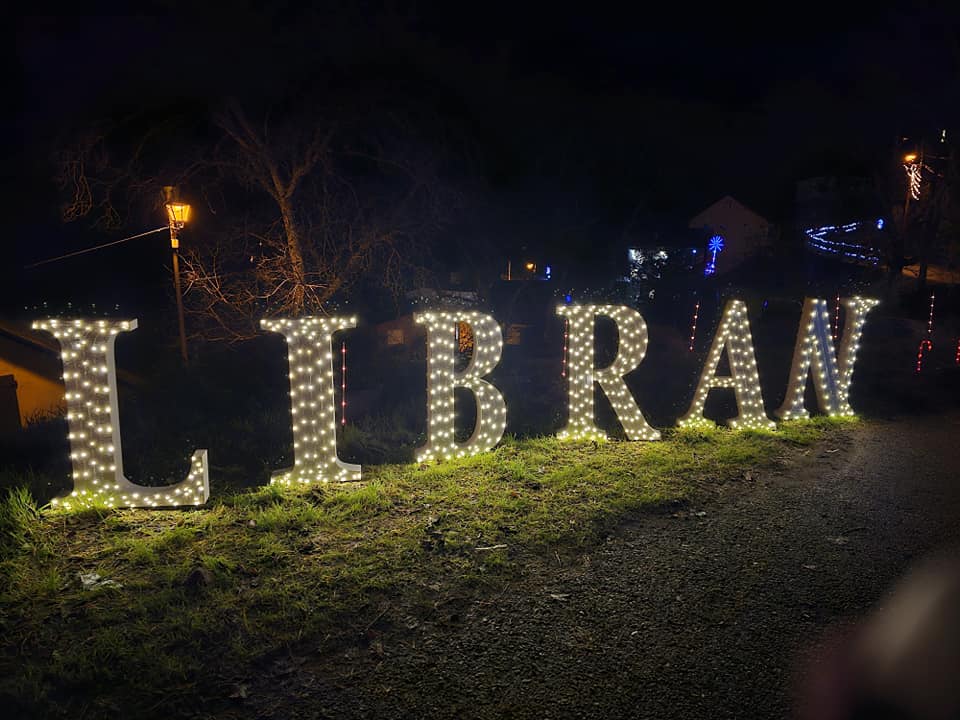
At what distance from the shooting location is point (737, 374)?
297 inches

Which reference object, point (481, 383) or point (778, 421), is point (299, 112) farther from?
point (778, 421)

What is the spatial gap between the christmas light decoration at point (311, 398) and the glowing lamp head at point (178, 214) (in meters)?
5.24

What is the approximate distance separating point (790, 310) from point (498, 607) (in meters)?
18.3

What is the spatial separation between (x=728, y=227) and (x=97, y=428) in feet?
132

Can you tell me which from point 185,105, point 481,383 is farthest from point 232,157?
point 481,383

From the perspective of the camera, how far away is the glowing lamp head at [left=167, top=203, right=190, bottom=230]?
368 inches

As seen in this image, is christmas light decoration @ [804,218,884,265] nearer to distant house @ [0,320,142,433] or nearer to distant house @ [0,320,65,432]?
distant house @ [0,320,142,433]

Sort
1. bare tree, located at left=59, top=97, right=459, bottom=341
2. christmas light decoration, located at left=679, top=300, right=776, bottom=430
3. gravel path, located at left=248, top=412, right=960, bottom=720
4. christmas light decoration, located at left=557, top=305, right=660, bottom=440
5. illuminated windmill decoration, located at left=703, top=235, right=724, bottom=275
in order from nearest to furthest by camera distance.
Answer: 1. gravel path, located at left=248, top=412, right=960, bottom=720
2. christmas light decoration, located at left=557, top=305, right=660, bottom=440
3. christmas light decoration, located at left=679, top=300, right=776, bottom=430
4. bare tree, located at left=59, top=97, right=459, bottom=341
5. illuminated windmill decoration, located at left=703, top=235, right=724, bottom=275

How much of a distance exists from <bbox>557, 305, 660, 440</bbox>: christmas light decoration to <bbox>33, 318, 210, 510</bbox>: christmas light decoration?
13.9 feet

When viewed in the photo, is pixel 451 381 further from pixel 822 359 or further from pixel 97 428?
pixel 822 359

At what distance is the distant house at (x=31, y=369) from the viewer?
9.38 m

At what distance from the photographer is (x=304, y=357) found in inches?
221

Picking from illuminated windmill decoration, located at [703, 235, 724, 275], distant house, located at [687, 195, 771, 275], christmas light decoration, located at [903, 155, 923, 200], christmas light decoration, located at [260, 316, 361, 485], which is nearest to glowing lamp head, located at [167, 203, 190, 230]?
christmas light decoration, located at [260, 316, 361, 485]

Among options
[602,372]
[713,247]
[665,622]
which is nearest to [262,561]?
[665,622]
